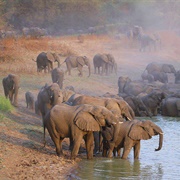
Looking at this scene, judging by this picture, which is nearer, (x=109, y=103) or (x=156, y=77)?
(x=109, y=103)

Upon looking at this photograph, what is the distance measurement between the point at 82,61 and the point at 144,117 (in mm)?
9437

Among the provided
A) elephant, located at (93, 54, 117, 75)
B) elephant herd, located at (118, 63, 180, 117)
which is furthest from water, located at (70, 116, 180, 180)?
elephant, located at (93, 54, 117, 75)

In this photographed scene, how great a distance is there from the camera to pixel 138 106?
19688 millimetres

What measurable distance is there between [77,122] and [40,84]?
43.7 feet

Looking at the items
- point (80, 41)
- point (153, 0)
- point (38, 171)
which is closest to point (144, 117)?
point (38, 171)

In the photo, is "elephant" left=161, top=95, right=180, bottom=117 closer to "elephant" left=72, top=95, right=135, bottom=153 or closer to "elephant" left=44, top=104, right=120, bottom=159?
"elephant" left=72, top=95, right=135, bottom=153

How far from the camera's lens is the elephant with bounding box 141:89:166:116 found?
20297mm

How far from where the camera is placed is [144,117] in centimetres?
1939

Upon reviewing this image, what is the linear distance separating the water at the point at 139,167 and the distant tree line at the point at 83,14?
43048mm

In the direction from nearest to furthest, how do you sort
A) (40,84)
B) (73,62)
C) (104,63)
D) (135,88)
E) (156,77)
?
(135,88), (40,84), (73,62), (156,77), (104,63)

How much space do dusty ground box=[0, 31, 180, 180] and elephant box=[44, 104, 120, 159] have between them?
43 centimetres

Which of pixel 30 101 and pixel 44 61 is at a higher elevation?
pixel 44 61

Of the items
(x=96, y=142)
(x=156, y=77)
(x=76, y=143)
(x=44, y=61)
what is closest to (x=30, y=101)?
(x=96, y=142)

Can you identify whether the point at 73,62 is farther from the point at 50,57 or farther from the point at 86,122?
Result: the point at 86,122
